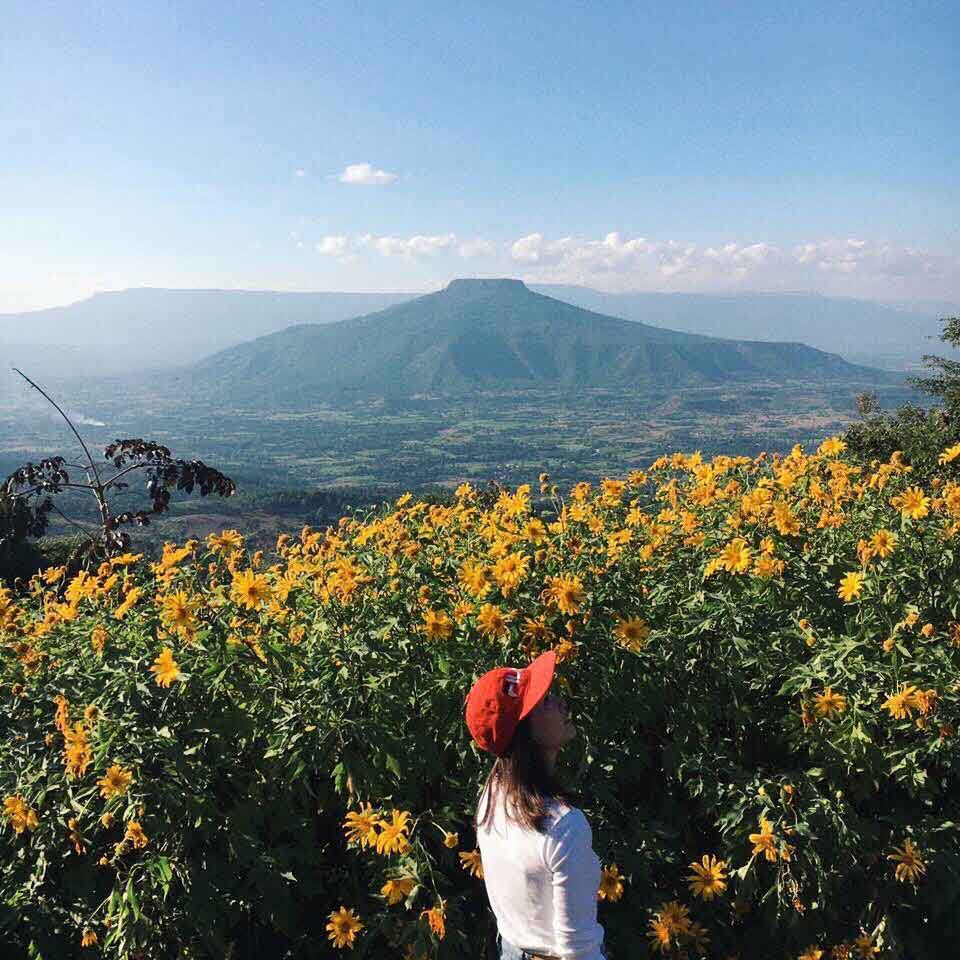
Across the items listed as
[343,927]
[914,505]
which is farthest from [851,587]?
[343,927]

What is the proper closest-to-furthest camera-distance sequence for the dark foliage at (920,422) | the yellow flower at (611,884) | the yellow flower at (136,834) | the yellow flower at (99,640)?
the yellow flower at (136,834), the yellow flower at (611,884), the yellow flower at (99,640), the dark foliage at (920,422)

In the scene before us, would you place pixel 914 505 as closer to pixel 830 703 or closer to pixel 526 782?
pixel 830 703

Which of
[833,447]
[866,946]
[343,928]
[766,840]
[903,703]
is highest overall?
[833,447]

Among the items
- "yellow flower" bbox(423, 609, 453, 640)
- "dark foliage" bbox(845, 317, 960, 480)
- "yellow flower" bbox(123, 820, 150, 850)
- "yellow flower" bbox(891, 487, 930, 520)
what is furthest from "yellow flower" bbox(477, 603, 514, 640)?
"dark foliage" bbox(845, 317, 960, 480)

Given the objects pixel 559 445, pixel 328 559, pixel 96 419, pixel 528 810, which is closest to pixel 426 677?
pixel 528 810

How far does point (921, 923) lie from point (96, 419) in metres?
222

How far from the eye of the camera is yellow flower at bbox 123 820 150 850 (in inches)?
96.3

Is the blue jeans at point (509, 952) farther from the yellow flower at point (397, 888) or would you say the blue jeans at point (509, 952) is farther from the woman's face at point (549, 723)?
the woman's face at point (549, 723)

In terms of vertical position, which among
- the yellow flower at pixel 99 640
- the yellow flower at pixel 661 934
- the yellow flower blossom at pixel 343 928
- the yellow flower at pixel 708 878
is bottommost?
the yellow flower at pixel 661 934

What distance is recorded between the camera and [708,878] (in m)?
2.85

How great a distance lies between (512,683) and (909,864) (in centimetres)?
175

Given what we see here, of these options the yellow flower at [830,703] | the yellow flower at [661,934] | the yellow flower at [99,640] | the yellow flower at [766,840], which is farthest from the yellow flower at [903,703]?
the yellow flower at [99,640]

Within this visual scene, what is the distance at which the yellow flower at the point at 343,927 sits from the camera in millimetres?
2676

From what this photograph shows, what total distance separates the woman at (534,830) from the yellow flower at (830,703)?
1.19 metres
